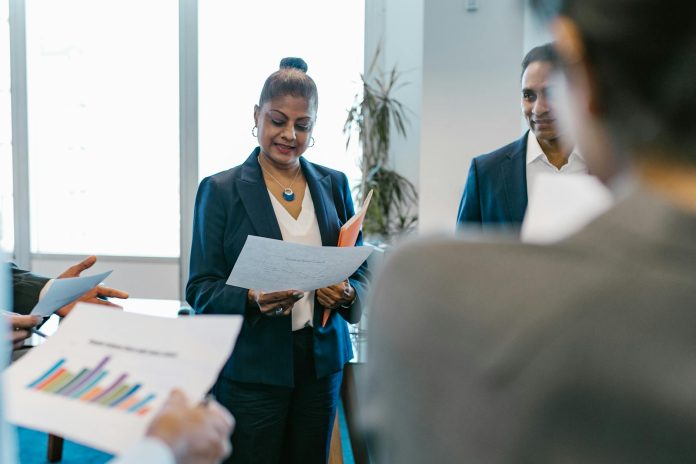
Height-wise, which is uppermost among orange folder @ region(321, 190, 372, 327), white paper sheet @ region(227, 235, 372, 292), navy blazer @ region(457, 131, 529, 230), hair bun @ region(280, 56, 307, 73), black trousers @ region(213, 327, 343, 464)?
hair bun @ region(280, 56, 307, 73)

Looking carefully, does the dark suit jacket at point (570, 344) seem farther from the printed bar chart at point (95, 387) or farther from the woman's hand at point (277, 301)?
the woman's hand at point (277, 301)

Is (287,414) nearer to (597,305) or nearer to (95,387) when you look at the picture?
(95,387)

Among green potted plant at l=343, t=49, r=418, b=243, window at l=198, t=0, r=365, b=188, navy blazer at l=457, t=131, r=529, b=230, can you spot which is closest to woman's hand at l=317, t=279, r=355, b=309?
navy blazer at l=457, t=131, r=529, b=230

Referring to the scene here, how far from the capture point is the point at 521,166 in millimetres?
2141

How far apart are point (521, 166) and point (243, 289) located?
1.03 m

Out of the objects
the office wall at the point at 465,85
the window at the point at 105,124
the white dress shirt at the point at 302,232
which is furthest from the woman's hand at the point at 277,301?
the window at the point at 105,124

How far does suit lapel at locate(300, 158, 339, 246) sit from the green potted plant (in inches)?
88.1

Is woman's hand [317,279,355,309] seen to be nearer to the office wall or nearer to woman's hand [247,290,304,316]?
woman's hand [247,290,304,316]

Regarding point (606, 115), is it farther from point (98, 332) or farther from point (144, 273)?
point (144, 273)

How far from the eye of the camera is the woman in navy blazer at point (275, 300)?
190 cm

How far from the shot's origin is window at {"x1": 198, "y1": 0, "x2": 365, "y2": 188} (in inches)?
199

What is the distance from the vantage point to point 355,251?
174 cm

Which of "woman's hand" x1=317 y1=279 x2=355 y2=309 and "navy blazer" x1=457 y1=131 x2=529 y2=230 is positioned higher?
"navy blazer" x1=457 y1=131 x2=529 y2=230

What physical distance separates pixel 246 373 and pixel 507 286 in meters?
1.53
